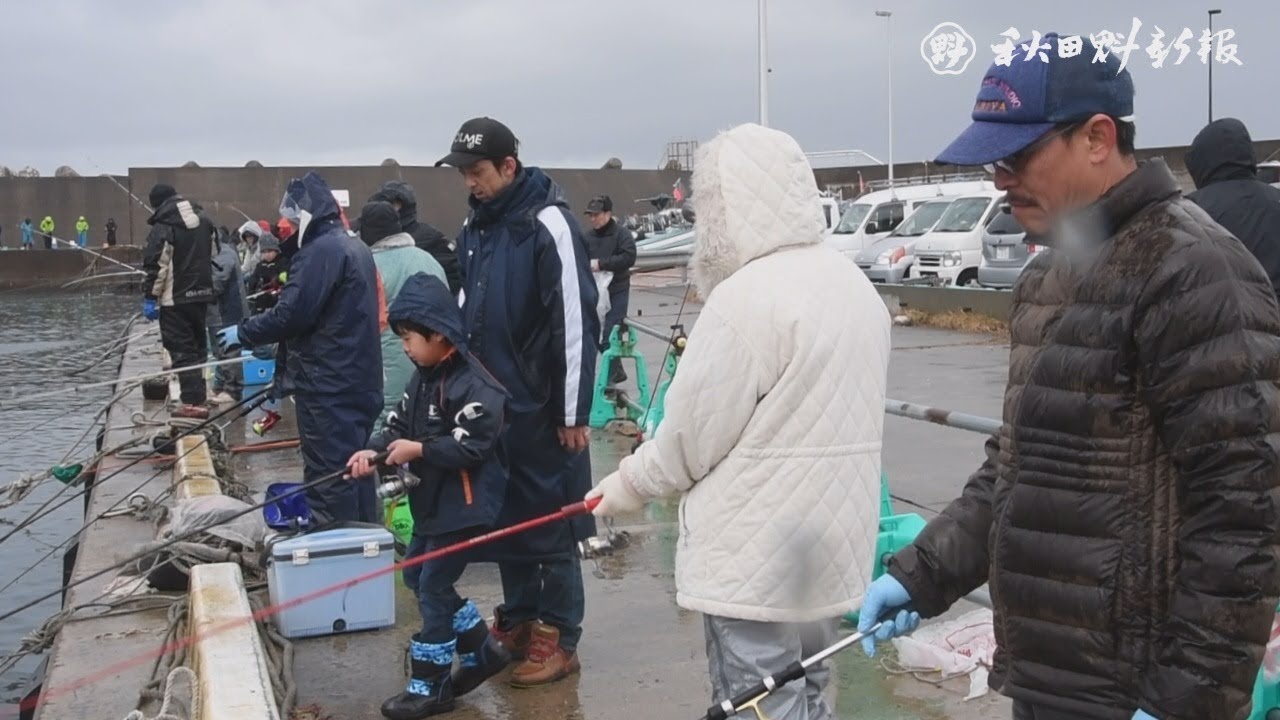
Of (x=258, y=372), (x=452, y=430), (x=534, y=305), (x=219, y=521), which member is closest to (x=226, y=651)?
(x=452, y=430)

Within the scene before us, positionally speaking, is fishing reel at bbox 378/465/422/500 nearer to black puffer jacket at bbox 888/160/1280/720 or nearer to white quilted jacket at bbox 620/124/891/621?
white quilted jacket at bbox 620/124/891/621

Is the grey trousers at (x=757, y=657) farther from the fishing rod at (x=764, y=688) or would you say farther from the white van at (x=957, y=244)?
the white van at (x=957, y=244)

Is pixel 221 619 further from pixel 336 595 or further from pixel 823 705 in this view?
pixel 823 705

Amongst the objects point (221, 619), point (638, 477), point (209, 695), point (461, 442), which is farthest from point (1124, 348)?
point (221, 619)

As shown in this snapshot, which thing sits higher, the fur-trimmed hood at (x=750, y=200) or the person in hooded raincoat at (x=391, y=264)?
the fur-trimmed hood at (x=750, y=200)

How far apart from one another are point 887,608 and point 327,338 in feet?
14.6

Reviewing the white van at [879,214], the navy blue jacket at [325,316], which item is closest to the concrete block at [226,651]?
the navy blue jacket at [325,316]

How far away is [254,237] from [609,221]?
7.45 m

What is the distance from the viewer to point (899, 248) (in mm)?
23141

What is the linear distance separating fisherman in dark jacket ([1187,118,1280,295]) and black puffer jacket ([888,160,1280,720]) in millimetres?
3460

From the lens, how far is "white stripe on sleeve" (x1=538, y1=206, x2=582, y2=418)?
16.3 feet

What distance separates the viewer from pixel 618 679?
5098mm

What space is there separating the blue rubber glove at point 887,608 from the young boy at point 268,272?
1064 centimetres

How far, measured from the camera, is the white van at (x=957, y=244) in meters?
21.8
